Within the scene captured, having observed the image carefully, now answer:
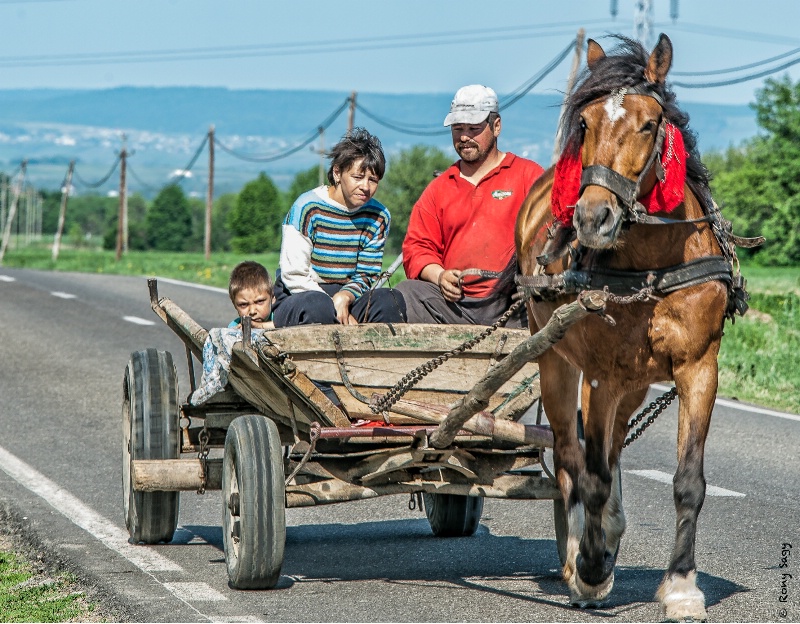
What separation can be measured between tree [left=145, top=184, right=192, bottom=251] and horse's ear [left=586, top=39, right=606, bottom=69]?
158186mm

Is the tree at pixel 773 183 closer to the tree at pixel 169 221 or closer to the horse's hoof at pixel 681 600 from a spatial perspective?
the horse's hoof at pixel 681 600

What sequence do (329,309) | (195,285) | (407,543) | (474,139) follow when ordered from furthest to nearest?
(195,285), (407,543), (474,139), (329,309)

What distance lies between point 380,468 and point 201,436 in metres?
1.29

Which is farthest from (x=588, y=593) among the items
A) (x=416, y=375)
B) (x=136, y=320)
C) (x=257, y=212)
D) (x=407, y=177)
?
(x=257, y=212)

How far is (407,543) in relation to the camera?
7293mm

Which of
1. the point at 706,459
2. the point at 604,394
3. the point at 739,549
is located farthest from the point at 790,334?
the point at 604,394

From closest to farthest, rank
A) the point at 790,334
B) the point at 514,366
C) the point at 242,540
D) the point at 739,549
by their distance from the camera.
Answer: the point at 514,366
the point at 242,540
the point at 739,549
the point at 790,334

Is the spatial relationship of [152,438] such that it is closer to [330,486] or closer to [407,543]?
[330,486]

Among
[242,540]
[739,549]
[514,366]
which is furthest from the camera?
[739,549]

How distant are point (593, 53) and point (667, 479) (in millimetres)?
4205

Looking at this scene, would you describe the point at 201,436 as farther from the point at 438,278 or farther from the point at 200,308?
the point at 200,308

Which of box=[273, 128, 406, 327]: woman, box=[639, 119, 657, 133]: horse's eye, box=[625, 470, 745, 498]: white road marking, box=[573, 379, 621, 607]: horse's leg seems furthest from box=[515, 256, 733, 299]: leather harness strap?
box=[625, 470, 745, 498]: white road marking

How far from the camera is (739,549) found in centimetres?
689

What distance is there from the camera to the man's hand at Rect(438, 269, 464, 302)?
22.8 ft
